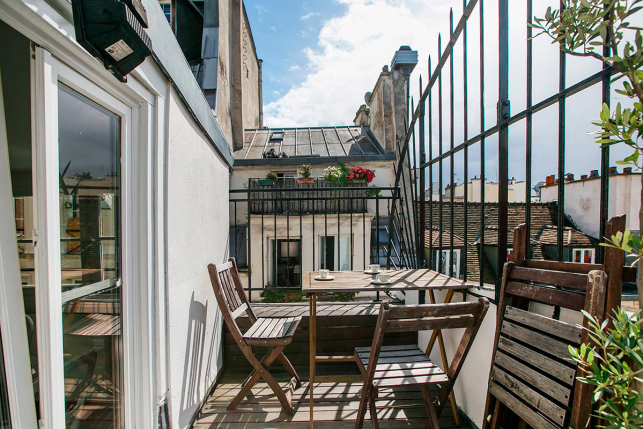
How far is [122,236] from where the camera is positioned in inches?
59.7

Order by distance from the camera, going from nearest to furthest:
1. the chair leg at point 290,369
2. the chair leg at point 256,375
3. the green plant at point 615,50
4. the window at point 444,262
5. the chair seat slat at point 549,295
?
the green plant at point 615,50
the chair seat slat at point 549,295
the chair leg at point 256,375
the window at point 444,262
the chair leg at point 290,369

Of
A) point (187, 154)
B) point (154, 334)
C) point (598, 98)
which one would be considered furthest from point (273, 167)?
point (598, 98)

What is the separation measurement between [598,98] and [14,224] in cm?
195

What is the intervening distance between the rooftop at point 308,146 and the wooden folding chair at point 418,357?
268 inches

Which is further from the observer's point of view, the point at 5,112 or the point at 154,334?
the point at 154,334

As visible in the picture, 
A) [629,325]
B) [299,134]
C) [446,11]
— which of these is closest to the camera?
[629,325]

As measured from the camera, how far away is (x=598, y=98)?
4.13 feet

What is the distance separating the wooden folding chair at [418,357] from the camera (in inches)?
64.4

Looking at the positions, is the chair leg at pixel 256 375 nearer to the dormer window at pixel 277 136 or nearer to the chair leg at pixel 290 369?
the chair leg at pixel 290 369

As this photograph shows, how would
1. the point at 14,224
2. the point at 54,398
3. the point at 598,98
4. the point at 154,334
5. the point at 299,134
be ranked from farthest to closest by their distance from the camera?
the point at 299,134 → the point at 154,334 → the point at 598,98 → the point at 54,398 → the point at 14,224

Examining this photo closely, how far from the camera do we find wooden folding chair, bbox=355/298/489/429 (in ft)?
5.36

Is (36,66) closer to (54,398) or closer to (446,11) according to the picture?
(54,398)

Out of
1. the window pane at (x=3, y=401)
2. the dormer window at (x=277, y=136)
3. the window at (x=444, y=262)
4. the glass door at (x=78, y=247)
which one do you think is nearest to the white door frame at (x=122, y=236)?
the glass door at (x=78, y=247)

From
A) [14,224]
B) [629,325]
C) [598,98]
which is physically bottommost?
[629,325]
